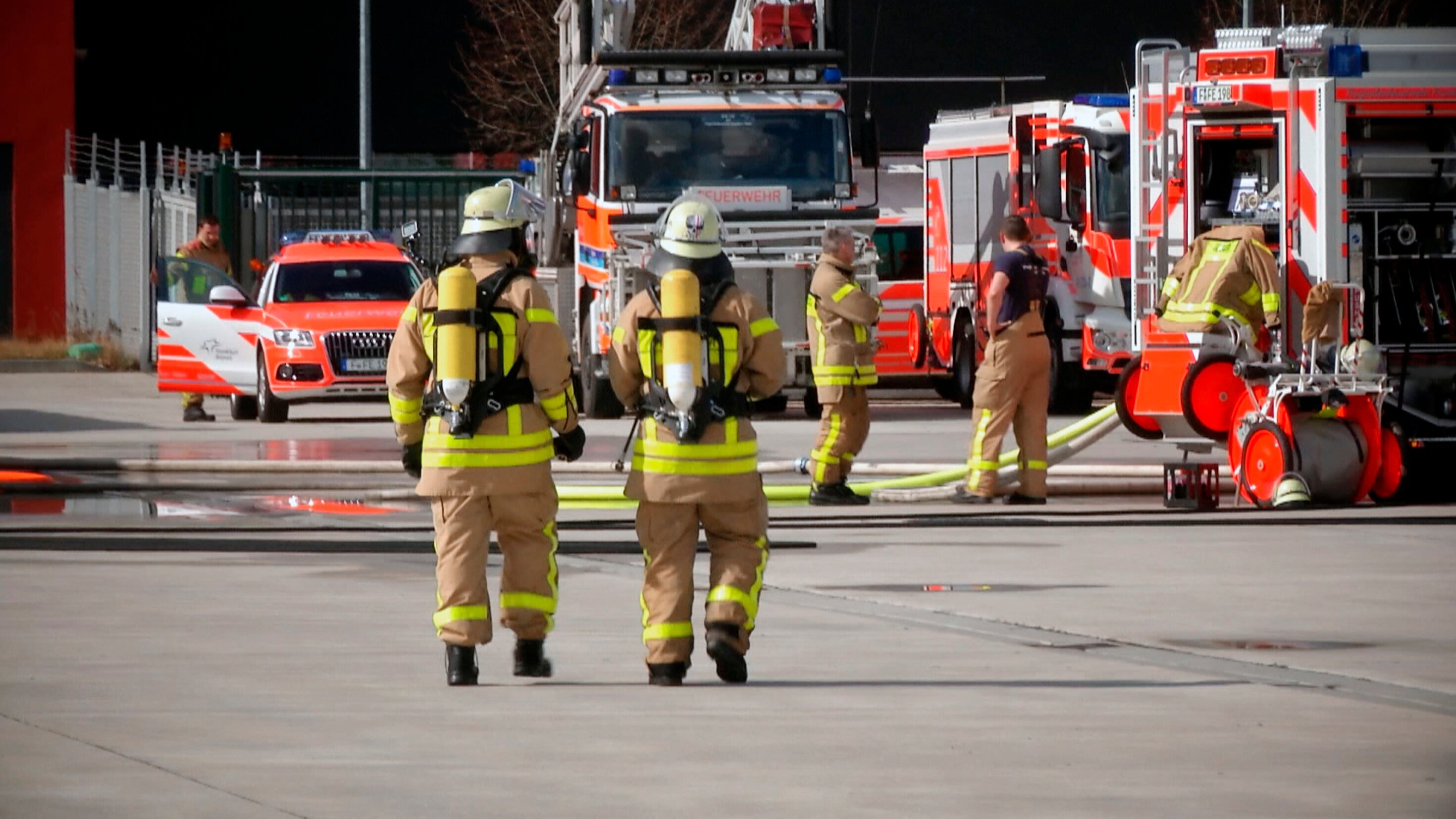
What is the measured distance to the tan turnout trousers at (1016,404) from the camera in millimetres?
14352

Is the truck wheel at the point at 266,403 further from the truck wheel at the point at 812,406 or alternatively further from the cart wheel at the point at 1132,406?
the cart wheel at the point at 1132,406

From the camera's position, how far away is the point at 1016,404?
565 inches

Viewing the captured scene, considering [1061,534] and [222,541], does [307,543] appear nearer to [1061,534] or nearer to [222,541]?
[222,541]

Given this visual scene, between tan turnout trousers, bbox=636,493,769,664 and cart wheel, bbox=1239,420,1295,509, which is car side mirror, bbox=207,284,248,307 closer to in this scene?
cart wheel, bbox=1239,420,1295,509

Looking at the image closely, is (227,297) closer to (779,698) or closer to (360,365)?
(360,365)

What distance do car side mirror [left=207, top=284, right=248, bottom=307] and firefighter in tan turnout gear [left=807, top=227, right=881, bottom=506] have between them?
9286mm

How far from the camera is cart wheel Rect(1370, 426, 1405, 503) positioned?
14.0 metres

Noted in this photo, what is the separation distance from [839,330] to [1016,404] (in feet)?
3.60

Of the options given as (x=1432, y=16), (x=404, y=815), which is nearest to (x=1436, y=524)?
(x=404, y=815)

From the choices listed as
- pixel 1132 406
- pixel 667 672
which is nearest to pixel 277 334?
pixel 1132 406

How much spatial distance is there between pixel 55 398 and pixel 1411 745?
20709 millimetres

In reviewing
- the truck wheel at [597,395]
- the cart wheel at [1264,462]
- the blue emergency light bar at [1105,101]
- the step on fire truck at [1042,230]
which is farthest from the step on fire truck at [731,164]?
the cart wheel at [1264,462]

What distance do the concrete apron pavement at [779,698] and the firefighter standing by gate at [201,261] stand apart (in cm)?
1065

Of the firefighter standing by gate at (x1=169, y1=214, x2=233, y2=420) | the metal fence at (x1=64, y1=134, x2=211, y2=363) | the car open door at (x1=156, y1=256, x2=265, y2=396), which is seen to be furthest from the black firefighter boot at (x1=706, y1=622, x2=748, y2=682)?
the metal fence at (x1=64, y1=134, x2=211, y2=363)
